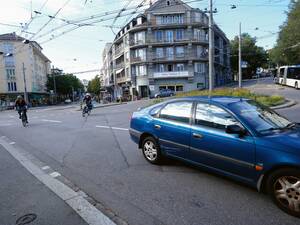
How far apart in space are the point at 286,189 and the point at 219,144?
109 centimetres

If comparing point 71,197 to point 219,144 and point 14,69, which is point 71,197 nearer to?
point 219,144

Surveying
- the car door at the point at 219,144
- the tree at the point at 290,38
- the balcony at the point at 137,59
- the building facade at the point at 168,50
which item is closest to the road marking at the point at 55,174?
the car door at the point at 219,144

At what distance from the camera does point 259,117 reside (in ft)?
13.5

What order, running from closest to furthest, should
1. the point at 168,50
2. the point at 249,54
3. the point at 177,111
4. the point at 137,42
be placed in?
the point at 177,111 → the point at 168,50 → the point at 137,42 → the point at 249,54

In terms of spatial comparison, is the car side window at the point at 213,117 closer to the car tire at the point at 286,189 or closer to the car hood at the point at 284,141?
the car hood at the point at 284,141

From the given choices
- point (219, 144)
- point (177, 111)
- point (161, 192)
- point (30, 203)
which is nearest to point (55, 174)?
point (30, 203)

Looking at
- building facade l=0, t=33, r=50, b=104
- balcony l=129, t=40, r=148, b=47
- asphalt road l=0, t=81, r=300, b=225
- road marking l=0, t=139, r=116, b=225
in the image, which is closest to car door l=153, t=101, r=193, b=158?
asphalt road l=0, t=81, r=300, b=225

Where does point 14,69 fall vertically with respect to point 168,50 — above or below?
below

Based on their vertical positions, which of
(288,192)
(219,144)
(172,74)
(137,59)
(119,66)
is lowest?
(288,192)

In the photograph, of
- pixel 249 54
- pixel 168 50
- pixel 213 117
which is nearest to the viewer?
pixel 213 117

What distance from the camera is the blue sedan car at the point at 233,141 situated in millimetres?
3280

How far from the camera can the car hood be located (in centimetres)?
321

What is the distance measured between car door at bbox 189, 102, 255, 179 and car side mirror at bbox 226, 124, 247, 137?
0.20 ft

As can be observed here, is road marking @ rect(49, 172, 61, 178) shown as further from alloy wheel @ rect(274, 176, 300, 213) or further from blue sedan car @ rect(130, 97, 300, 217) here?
alloy wheel @ rect(274, 176, 300, 213)
